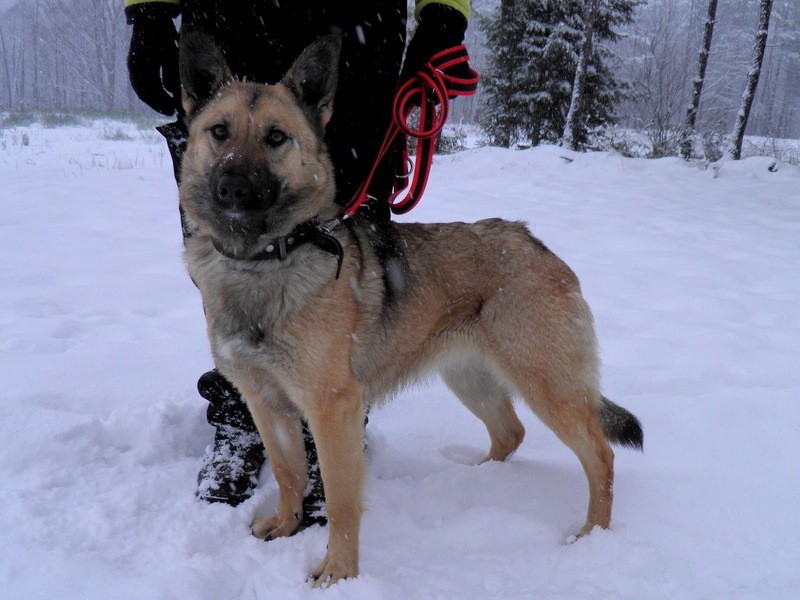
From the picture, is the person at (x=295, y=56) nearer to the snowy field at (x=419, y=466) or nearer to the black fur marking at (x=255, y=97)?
the snowy field at (x=419, y=466)

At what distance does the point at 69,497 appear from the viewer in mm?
1938

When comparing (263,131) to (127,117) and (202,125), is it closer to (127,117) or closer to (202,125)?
(202,125)

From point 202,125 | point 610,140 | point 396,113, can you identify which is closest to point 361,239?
point 396,113

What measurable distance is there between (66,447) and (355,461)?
127 cm

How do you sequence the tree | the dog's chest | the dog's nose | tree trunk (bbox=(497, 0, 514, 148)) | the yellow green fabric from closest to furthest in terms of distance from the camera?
the dog's nose < the dog's chest < the yellow green fabric < tree trunk (bbox=(497, 0, 514, 148)) < the tree

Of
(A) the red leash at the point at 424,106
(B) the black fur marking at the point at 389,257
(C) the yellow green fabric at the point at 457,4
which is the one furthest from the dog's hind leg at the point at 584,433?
(C) the yellow green fabric at the point at 457,4

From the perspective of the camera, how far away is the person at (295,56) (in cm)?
206

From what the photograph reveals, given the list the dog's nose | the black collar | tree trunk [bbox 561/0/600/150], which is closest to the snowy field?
the black collar

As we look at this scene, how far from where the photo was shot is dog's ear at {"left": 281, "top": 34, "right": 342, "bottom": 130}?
1.83 meters

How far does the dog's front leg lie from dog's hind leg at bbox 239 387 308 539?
31 centimetres

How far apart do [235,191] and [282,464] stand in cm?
110

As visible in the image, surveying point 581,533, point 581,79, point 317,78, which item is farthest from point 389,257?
point 581,79

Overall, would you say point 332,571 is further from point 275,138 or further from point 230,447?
point 275,138

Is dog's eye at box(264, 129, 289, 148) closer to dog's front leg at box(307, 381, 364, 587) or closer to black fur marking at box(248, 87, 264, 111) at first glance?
black fur marking at box(248, 87, 264, 111)
